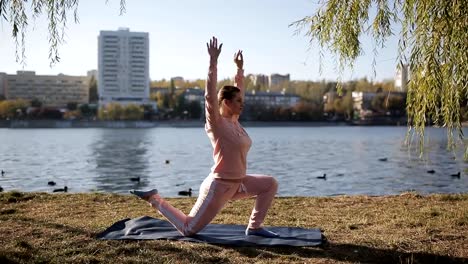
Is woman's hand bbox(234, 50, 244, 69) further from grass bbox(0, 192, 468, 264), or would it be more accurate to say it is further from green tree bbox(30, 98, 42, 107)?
green tree bbox(30, 98, 42, 107)

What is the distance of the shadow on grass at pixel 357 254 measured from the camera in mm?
4680

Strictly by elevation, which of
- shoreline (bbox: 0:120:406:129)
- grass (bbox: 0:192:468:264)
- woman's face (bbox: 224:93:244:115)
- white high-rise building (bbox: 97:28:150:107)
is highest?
white high-rise building (bbox: 97:28:150:107)

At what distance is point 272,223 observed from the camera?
6.61 m

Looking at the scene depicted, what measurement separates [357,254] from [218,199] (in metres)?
1.33

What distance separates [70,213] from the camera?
24.4 ft

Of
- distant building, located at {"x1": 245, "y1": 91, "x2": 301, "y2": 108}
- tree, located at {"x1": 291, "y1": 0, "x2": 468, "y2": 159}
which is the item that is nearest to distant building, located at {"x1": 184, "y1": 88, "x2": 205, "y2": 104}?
distant building, located at {"x1": 245, "y1": 91, "x2": 301, "y2": 108}

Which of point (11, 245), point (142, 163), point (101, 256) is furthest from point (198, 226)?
point (142, 163)

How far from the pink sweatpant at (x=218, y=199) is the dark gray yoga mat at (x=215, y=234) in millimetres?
140

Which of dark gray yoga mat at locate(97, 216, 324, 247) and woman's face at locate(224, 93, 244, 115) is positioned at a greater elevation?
woman's face at locate(224, 93, 244, 115)

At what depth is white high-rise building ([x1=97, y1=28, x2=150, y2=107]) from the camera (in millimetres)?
143625

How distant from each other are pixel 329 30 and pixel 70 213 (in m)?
4.19

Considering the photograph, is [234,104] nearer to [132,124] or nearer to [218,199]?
[218,199]

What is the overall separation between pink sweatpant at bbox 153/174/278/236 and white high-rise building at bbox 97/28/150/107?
136794 mm

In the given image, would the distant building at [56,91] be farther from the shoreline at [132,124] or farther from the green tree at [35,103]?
the shoreline at [132,124]
